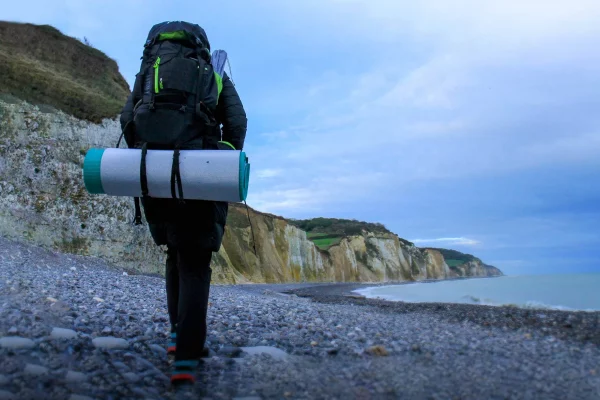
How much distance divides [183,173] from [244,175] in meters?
0.33

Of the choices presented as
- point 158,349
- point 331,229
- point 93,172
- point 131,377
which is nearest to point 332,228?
point 331,229

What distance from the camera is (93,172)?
8.36 feet

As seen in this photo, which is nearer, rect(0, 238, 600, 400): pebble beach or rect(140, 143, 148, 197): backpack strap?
rect(0, 238, 600, 400): pebble beach

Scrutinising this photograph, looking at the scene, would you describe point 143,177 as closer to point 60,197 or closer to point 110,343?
point 110,343

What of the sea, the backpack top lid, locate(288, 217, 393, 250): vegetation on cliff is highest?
locate(288, 217, 393, 250): vegetation on cliff

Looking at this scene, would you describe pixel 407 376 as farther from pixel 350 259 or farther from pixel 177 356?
pixel 350 259

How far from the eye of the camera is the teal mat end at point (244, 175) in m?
2.41

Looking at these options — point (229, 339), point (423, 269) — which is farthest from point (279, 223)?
point (423, 269)

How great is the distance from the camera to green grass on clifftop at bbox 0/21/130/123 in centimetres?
1440

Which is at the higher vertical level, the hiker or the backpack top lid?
the backpack top lid

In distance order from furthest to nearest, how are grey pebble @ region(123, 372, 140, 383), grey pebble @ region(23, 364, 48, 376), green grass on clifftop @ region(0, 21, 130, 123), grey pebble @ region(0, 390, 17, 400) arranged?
green grass on clifftop @ region(0, 21, 130, 123)
grey pebble @ region(123, 372, 140, 383)
grey pebble @ region(23, 364, 48, 376)
grey pebble @ region(0, 390, 17, 400)

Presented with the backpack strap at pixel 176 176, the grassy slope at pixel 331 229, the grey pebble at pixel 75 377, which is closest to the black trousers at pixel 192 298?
the backpack strap at pixel 176 176

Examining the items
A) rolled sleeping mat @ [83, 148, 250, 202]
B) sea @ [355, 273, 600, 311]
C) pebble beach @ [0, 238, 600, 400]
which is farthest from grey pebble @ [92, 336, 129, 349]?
sea @ [355, 273, 600, 311]

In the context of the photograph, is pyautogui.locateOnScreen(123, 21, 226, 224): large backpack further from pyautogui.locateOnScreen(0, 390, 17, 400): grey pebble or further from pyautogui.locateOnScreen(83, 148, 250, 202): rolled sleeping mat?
pyautogui.locateOnScreen(0, 390, 17, 400): grey pebble
